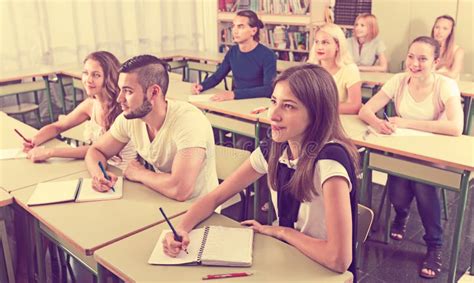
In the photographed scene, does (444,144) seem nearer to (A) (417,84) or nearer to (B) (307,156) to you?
(A) (417,84)

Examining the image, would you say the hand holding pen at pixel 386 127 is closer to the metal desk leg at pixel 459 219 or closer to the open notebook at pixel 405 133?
the open notebook at pixel 405 133

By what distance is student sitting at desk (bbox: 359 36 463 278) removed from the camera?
288cm

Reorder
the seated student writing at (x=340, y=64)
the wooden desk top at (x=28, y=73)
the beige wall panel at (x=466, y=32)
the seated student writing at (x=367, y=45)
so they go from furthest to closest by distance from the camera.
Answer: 1. the seated student writing at (x=367, y=45)
2. the beige wall panel at (x=466, y=32)
3. the wooden desk top at (x=28, y=73)
4. the seated student writing at (x=340, y=64)

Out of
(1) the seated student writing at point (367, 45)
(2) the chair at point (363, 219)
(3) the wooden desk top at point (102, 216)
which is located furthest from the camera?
(1) the seated student writing at point (367, 45)

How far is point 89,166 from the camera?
2383mm

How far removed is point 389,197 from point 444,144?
1.95 feet

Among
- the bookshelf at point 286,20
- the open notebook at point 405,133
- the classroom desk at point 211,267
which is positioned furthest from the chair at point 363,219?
the bookshelf at point 286,20

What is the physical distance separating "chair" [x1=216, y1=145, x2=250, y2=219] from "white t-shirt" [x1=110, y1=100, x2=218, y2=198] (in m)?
0.19

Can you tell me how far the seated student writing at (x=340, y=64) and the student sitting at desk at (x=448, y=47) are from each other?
6.36 feet

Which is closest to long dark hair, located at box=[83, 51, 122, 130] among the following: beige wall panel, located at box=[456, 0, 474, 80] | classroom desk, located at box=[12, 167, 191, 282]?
classroom desk, located at box=[12, 167, 191, 282]

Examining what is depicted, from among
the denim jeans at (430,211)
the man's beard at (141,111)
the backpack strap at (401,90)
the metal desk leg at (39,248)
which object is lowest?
the denim jeans at (430,211)

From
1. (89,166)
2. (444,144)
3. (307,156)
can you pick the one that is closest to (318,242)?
(307,156)

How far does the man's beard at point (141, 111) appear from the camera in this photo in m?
2.17

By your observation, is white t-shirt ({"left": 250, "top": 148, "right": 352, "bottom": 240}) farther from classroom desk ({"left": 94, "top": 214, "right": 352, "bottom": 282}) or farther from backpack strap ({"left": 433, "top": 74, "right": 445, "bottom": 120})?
backpack strap ({"left": 433, "top": 74, "right": 445, "bottom": 120})
